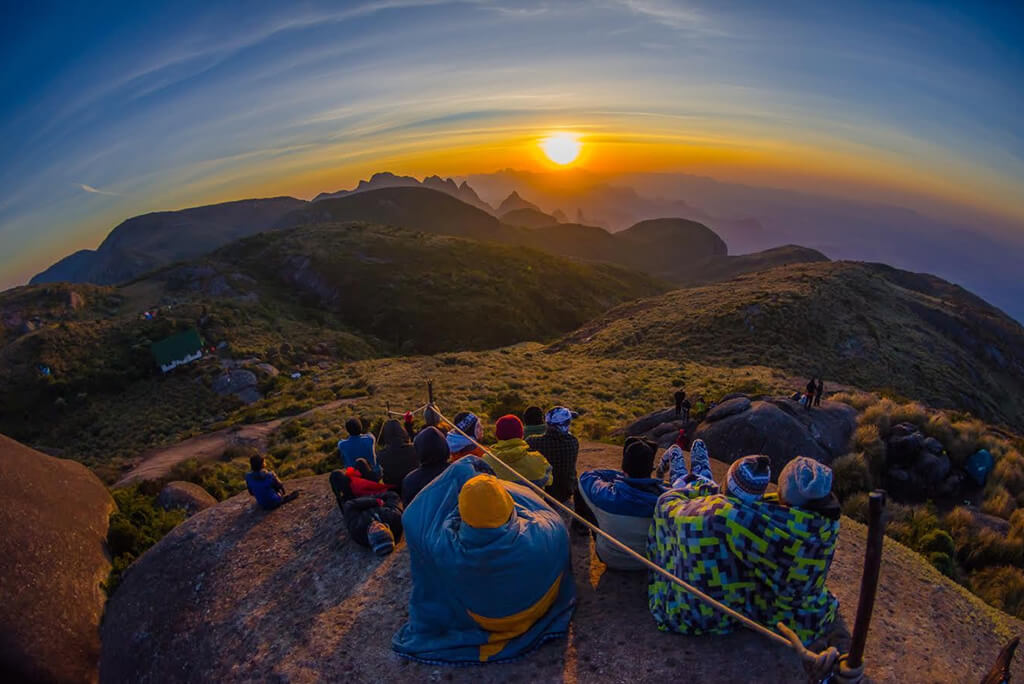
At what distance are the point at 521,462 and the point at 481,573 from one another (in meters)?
2.64

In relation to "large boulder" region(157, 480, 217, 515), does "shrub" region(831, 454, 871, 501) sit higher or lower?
lower

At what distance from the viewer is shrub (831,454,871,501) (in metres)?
11.4

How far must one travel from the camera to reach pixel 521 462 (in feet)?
24.4

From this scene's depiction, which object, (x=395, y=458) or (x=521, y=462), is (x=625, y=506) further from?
(x=395, y=458)

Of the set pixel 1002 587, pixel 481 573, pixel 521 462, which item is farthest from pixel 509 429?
pixel 1002 587

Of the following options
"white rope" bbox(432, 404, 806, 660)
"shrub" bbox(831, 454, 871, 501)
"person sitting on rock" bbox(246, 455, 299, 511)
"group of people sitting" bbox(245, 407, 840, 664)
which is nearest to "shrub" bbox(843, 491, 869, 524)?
"shrub" bbox(831, 454, 871, 501)

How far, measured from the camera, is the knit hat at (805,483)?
162 inches

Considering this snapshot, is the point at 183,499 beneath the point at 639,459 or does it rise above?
beneath

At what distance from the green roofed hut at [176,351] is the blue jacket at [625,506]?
1699 inches

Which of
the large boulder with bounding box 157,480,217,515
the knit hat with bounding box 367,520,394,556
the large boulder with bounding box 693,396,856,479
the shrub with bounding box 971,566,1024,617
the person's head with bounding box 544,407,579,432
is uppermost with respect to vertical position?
the person's head with bounding box 544,407,579,432

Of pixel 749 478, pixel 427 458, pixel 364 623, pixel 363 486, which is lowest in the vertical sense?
pixel 364 623

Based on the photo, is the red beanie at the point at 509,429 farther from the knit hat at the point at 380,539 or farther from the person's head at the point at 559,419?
the knit hat at the point at 380,539

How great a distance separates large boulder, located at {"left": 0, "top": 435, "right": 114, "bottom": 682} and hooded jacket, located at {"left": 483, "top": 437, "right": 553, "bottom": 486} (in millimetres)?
7230

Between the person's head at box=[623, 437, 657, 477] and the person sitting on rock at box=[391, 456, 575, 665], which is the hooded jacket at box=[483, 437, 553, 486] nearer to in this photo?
the person sitting on rock at box=[391, 456, 575, 665]
